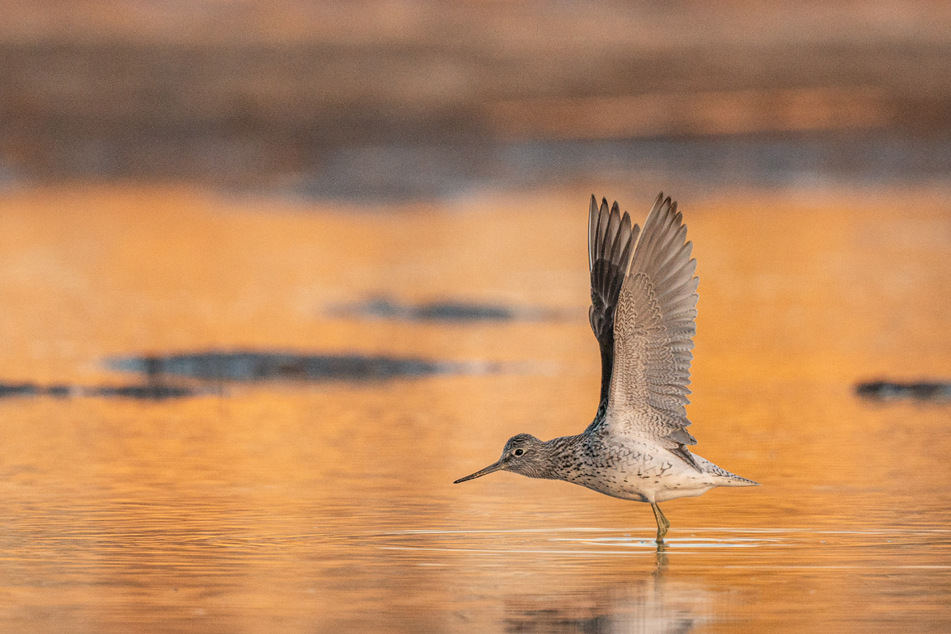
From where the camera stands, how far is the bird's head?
880 cm

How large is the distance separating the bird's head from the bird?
0.05 metres

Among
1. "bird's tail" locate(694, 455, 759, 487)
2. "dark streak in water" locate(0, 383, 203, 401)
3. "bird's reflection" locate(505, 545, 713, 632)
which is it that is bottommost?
"bird's reflection" locate(505, 545, 713, 632)

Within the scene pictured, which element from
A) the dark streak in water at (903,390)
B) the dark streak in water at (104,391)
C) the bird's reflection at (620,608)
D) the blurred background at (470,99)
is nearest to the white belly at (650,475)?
the bird's reflection at (620,608)

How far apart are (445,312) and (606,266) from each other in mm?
8639

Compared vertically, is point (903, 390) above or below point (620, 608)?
above

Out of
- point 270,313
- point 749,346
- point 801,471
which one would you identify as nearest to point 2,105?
point 270,313

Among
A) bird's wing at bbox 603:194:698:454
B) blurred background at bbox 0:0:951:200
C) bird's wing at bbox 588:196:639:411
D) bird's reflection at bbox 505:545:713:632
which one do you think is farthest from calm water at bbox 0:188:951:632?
blurred background at bbox 0:0:951:200

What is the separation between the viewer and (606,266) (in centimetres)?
866

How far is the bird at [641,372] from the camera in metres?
8.51

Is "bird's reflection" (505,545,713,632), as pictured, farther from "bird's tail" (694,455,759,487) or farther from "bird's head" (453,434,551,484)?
"bird's head" (453,434,551,484)

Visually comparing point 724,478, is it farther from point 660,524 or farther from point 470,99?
point 470,99

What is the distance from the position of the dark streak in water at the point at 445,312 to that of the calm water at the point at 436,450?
2.2 inches

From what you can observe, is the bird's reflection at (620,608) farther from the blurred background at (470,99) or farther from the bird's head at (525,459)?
the blurred background at (470,99)

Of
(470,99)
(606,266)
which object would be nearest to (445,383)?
(606,266)
